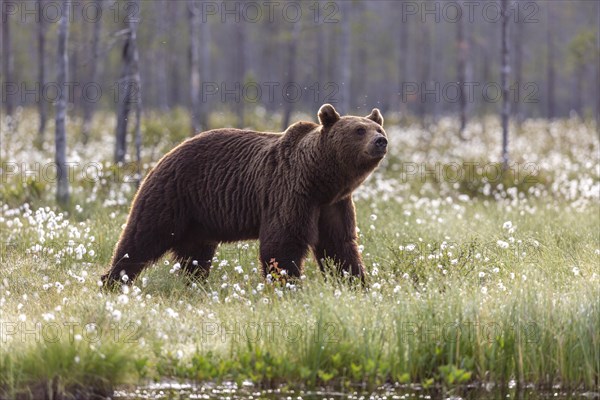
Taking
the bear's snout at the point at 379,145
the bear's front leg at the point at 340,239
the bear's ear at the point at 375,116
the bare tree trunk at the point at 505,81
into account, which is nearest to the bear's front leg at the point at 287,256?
the bear's front leg at the point at 340,239

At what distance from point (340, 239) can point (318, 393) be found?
236 cm

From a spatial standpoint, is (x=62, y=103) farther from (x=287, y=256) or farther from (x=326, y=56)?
(x=326, y=56)

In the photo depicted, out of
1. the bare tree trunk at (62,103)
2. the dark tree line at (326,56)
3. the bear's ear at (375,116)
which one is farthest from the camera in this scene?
the dark tree line at (326,56)

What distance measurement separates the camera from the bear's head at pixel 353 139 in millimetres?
8227

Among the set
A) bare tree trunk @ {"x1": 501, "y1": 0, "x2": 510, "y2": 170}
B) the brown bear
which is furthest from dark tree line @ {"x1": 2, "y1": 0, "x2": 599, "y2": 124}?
the brown bear

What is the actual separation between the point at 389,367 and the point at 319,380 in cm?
53

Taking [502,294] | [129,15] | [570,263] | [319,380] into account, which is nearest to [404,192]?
[129,15]

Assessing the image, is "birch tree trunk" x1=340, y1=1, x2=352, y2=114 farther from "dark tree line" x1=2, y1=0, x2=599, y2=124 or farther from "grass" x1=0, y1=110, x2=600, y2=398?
"grass" x1=0, y1=110, x2=600, y2=398

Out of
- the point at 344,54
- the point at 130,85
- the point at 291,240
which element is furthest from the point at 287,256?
the point at 344,54

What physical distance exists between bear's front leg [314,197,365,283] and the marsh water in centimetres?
214

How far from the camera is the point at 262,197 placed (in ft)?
28.8

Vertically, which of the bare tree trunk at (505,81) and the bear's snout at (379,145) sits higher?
the bare tree trunk at (505,81)

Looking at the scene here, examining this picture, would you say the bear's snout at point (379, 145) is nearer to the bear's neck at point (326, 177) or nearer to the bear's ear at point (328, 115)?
the bear's neck at point (326, 177)

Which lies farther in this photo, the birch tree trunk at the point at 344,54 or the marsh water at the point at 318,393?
the birch tree trunk at the point at 344,54
